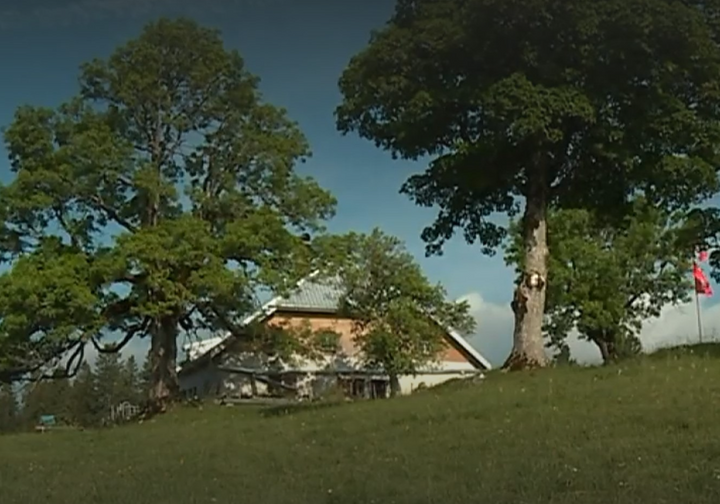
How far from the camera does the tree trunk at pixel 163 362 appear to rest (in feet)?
106

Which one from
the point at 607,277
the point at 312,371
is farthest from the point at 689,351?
the point at 312,371

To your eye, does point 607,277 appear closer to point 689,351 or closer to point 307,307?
point 307,307

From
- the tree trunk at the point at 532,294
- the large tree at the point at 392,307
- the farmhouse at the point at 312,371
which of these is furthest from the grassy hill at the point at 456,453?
the farmhouse at the point at 312,371

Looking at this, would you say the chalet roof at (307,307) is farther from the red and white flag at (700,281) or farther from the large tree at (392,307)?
the red and white flag at (700,281)

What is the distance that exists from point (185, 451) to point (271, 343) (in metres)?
17.2

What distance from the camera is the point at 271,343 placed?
33156 mm

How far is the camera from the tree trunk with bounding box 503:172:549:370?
71.9 ft

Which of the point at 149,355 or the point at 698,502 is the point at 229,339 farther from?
the point at 698,502

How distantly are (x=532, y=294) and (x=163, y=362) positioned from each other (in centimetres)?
1518

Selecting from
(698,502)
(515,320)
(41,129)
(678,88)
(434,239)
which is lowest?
(698,502)

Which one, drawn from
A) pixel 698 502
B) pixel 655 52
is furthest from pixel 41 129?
pixel 698 502

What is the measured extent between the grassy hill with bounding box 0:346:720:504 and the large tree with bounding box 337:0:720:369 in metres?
4.76

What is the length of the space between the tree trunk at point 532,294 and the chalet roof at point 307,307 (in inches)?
418

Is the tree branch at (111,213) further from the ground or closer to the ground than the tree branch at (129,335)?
further from the ground
